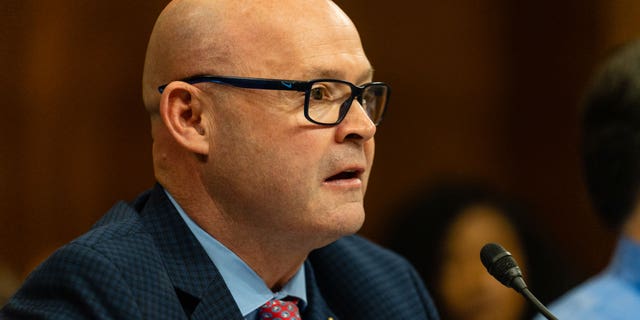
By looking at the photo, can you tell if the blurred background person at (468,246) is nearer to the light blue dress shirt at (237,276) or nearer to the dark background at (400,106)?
the dark background at (400,106)

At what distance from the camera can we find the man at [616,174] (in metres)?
2.07

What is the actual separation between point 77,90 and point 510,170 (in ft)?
7.56

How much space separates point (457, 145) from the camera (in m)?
4.23

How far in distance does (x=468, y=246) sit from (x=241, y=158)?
2.21 meters

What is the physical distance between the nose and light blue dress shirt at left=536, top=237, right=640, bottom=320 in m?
0.78

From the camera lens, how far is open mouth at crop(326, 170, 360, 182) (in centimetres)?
165

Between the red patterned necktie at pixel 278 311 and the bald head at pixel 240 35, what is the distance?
1.46ft

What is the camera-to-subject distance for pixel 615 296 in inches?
83.2

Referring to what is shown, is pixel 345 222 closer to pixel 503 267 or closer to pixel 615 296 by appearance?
pixel 503 267

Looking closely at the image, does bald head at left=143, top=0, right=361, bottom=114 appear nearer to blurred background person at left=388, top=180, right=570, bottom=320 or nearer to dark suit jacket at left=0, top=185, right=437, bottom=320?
dark suit jacket at left=0, top=185, right=437, bottom=320

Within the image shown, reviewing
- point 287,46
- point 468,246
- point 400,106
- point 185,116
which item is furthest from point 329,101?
point 400,106

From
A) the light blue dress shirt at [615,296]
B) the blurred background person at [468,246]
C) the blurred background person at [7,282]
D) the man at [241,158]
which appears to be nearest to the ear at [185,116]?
the man at [241,158]

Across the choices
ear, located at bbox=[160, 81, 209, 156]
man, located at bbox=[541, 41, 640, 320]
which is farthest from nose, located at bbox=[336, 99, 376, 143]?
man, located at bbox=[541, 41, 640, 320]

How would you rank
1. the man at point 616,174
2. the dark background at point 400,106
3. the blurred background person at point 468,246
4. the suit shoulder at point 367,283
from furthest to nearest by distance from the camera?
the blurred background person at point 468,246, the dark background at point 400,106, the man at point 616,174, the suit shoulder at point 367,283
